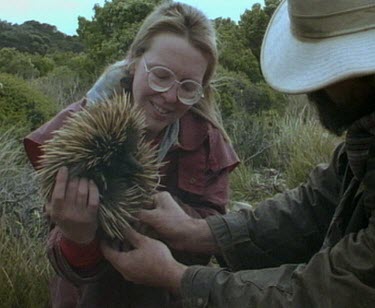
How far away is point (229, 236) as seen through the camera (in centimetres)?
326

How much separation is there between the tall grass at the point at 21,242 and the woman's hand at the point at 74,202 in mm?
1649

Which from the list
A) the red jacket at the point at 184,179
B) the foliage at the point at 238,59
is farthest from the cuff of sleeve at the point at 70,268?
the foliage at the point at 238,59

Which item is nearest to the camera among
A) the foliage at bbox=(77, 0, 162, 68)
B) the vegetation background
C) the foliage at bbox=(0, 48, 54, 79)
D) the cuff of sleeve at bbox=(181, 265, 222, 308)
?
the cuff of sleeve at bbox=(181, 265, 222, 308)

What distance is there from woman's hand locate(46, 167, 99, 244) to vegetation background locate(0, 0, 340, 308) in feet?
5.42

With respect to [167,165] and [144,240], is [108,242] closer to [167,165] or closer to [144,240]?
[144,240]

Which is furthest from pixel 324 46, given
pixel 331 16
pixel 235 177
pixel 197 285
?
pixel 235 177

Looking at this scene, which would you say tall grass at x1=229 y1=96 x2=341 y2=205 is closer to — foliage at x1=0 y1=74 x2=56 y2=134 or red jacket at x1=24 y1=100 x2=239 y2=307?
foliage at x1=0 y1=74 x2=56 y2=134

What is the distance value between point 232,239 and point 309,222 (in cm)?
28

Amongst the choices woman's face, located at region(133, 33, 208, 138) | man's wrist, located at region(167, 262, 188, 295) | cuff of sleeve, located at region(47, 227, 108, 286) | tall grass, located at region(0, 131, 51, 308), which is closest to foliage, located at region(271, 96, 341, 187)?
tall grass, located at region(0, 131, 51, 308)

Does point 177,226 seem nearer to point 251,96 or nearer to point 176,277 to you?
point 176,277

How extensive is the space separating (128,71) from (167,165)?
1.31 ft

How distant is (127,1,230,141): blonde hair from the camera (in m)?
3.52

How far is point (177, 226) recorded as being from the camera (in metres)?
3.19

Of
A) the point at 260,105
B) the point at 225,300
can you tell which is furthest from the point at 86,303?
the point at 260,105
